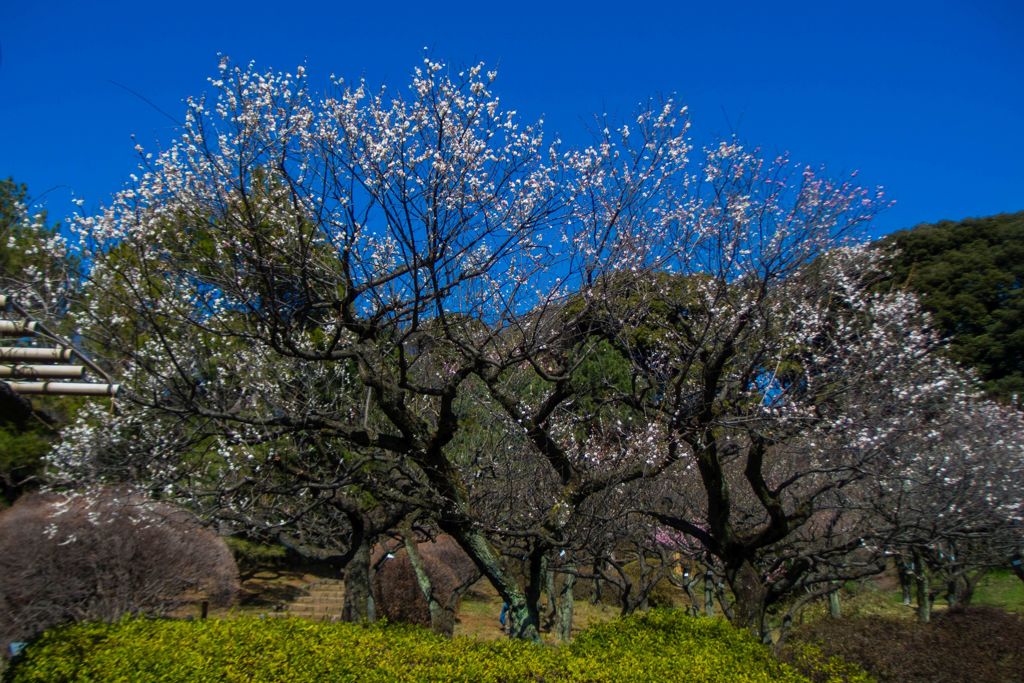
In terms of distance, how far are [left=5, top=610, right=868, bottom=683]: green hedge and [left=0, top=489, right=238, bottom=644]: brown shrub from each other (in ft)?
13.5

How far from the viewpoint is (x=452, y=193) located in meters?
5.82

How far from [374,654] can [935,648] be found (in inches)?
286

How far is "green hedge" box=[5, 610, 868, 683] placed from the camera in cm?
507

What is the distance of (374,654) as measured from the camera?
5.38m

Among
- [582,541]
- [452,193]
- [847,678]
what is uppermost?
[452,193]

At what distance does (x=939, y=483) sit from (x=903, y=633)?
216 cm

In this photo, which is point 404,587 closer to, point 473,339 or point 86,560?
point 86,560

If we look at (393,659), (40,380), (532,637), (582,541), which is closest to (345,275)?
(40,380)

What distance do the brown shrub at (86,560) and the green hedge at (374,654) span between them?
410cm

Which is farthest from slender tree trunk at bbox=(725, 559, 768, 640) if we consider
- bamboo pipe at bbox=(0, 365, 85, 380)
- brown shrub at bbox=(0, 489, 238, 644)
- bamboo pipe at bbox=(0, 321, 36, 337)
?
brown shrub at bbox=(0, 489, 238, 644)

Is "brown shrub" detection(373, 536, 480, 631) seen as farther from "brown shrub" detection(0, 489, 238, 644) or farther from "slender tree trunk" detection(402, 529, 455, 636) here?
"brown shrub" detection(0, 489, 238, 644)

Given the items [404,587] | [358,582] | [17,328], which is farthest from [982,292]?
[17,328]

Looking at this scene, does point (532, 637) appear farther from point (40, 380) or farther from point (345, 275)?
point (40, 380)

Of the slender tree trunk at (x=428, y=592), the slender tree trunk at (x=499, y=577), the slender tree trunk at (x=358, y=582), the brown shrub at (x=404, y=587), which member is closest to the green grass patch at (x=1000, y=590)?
the brown shrub at (x=404, y=587)
